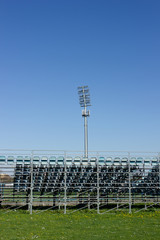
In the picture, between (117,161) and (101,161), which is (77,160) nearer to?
(101,161)

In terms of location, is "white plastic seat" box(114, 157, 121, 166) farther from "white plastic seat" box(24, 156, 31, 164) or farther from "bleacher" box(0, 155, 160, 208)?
"white plastic seat" box(24, 156, 31, 164)

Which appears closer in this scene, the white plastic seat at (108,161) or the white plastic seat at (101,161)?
the white plastic seat at (101,161)

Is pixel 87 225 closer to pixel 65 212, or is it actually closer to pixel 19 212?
pixel 65 212

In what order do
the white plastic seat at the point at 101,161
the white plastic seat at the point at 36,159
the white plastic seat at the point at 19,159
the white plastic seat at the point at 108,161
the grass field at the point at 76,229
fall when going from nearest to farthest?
the grass field at the point at 76,229 → the white plastic seat at the point at 19,159 → the white plastic seat at the point at 36,159 → the white plastic seat at the point at 101,161 → the white plastic seat at the point at 108,161

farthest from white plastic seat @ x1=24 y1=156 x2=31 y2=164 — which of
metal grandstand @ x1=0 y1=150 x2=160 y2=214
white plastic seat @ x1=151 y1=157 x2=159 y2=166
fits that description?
white plastic seat @ x1=151 y1=157 x2=159 y2=166

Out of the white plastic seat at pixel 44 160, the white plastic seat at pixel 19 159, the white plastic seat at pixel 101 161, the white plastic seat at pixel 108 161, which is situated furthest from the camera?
the white plastic seat at pixel 108 161

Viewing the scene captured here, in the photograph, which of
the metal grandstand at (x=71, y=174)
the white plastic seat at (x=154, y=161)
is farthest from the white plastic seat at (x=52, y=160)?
the white plastic seat at (x=154, y=161)

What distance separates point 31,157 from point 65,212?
15.2ft

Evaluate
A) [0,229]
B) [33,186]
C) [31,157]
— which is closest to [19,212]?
[33,186]

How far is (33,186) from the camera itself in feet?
77.3

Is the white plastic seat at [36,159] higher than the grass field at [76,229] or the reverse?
higher

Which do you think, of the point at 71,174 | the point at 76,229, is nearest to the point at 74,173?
the point at 71,174

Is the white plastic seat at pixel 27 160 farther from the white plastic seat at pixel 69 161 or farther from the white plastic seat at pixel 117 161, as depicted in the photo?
the white plastic seat at pixel 117 161

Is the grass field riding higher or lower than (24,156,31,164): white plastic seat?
lower
